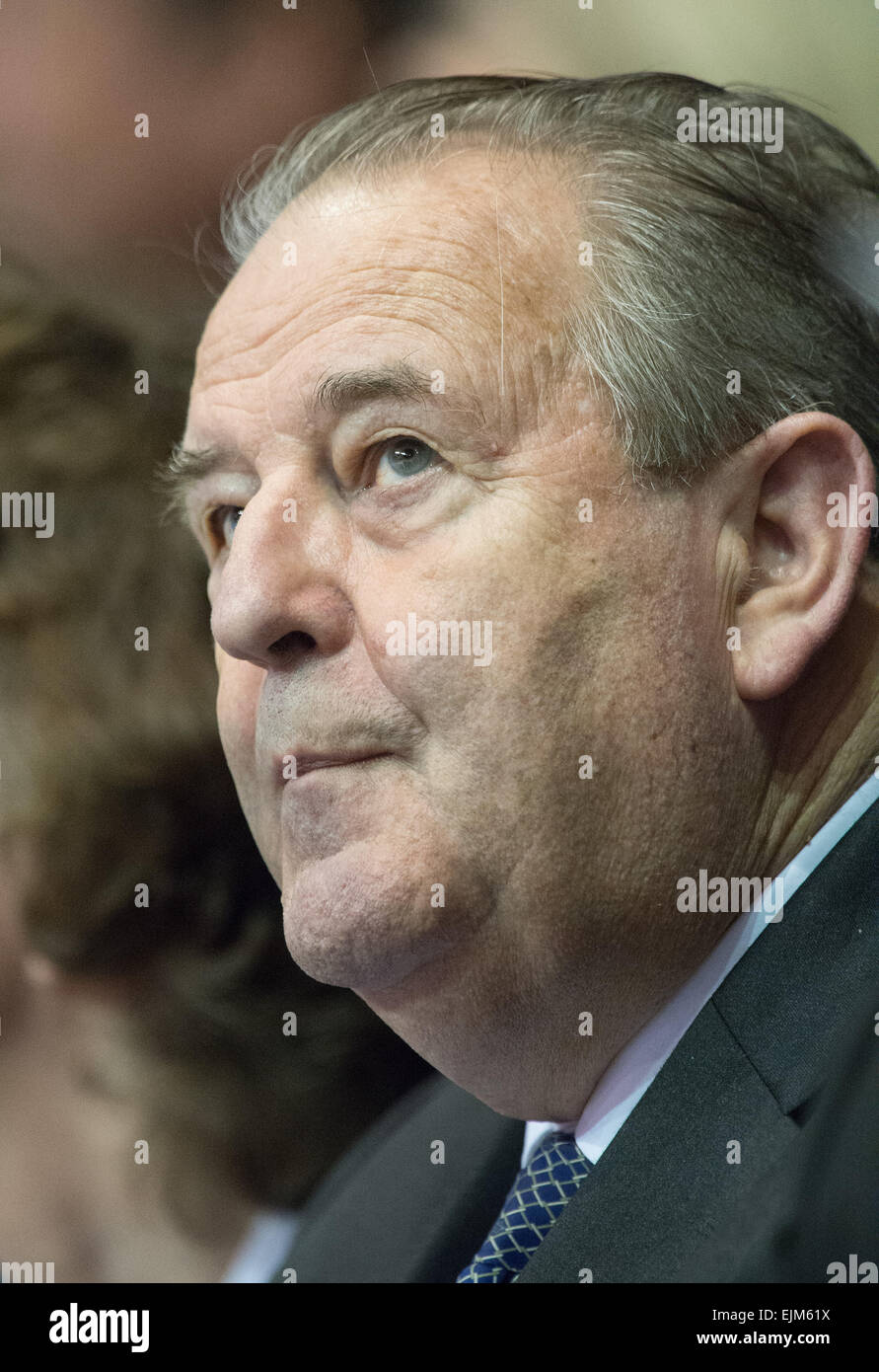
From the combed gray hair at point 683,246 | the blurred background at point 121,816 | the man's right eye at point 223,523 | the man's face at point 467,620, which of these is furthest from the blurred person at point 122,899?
the man's face at point 467,620

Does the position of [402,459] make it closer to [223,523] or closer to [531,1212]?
[223,523]

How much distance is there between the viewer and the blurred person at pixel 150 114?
1.88 metres

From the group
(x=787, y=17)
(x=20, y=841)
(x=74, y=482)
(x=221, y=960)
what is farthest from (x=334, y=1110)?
(x=787, y=17)

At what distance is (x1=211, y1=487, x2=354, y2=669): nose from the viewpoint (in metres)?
1.26

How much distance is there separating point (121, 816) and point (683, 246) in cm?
126

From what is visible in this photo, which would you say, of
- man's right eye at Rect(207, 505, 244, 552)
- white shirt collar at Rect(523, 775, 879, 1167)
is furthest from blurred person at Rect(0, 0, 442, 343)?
white shirt collar at Rect(523, 775, 879, 1167)

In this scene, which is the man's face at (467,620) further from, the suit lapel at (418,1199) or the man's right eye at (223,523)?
the suit lapel at (418,1199)

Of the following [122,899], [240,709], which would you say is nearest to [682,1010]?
[240,709]

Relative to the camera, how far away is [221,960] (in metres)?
2.18

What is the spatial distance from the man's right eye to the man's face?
7.3 inches

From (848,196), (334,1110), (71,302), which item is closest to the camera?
(848,196)

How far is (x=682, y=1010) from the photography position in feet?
4.22
